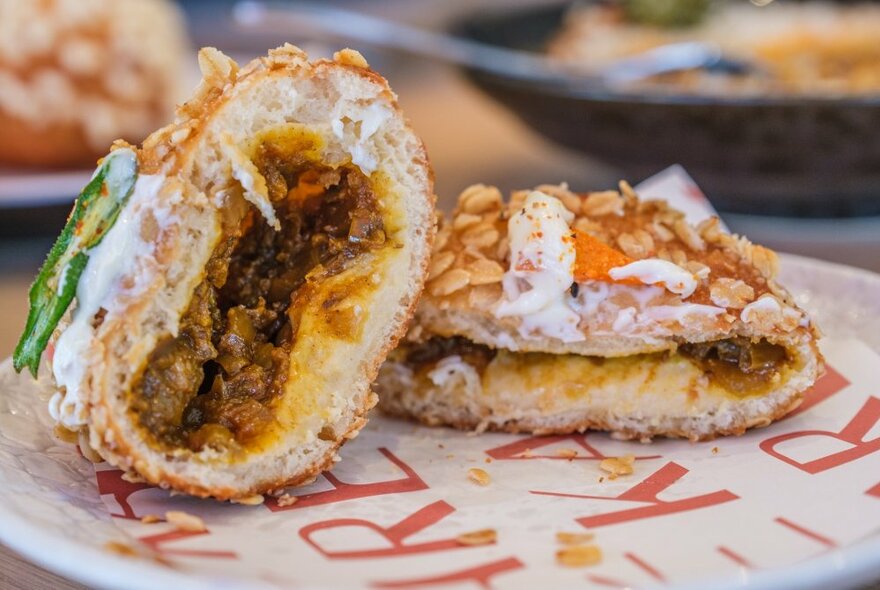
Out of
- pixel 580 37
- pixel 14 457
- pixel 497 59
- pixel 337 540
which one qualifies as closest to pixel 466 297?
pixel 337 540

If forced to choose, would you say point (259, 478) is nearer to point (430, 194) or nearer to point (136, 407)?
point (136, 407)

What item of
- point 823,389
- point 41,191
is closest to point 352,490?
point 823,389

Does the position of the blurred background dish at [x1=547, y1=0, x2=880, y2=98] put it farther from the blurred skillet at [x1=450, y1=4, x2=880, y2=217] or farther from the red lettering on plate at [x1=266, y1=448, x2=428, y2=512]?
the red lettering on plate at [x1=266, y1=448, x2=428, y2=512]

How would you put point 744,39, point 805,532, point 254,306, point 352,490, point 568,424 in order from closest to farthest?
point 805,532 → point 352,490 → point 254,306 → point 568,424 → point 744,39

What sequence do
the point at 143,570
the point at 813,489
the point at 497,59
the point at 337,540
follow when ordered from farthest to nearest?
the point at 497,59 → the point at 813,489 → the point at 337,540 → the point at 143,570

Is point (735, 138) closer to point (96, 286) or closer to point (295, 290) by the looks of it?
point (295, 290)

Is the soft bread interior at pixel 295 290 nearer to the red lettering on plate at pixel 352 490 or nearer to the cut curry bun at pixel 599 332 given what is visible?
the red lettering on plate at pixel 352 490
